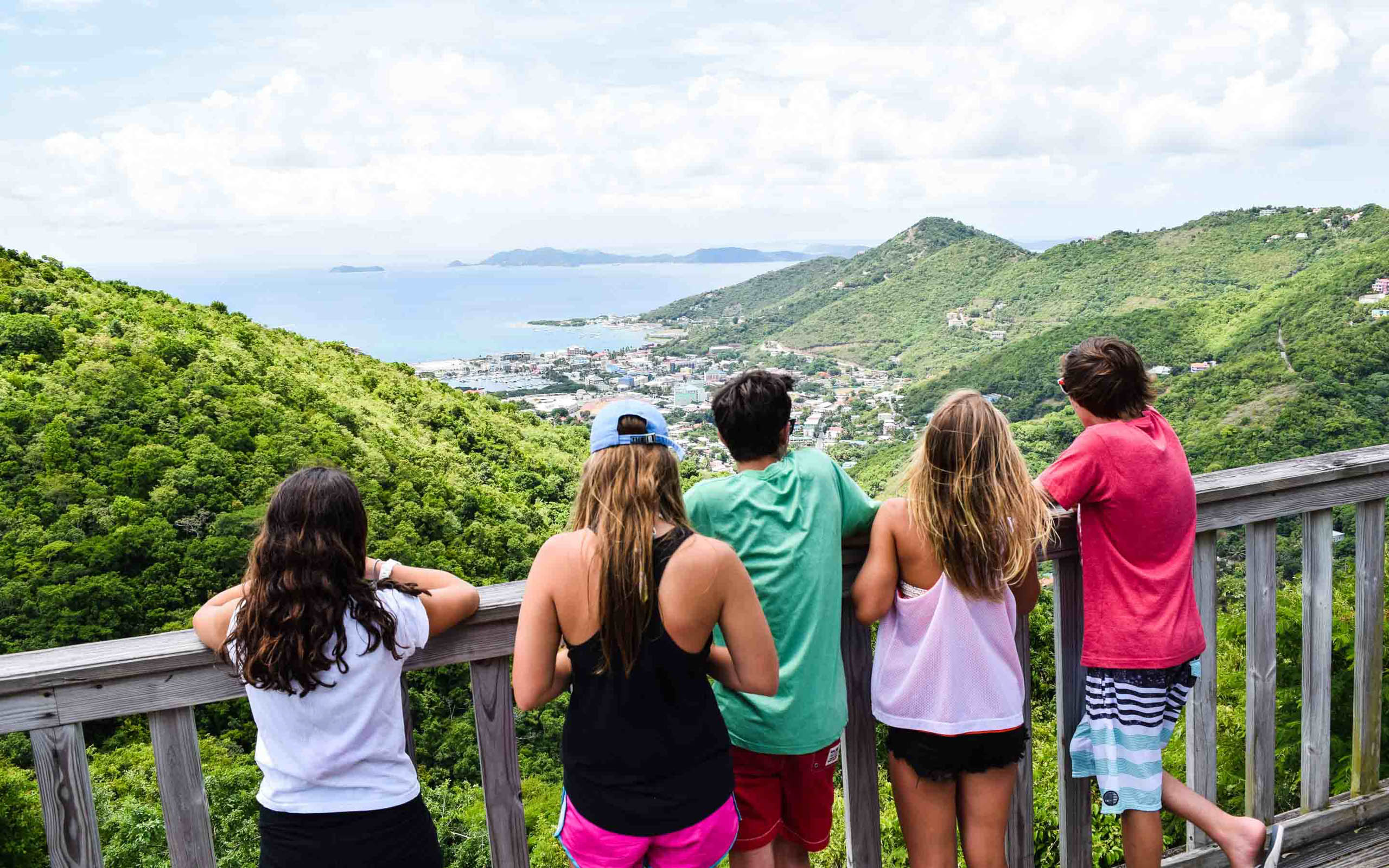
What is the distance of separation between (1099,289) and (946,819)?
283 ft

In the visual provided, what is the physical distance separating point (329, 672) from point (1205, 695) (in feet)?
6.57

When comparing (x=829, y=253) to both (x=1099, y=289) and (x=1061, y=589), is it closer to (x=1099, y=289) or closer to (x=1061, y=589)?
(x=1099, y=289)

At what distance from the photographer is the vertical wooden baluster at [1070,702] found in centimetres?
213

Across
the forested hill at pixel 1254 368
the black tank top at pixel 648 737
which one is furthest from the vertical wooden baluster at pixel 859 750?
the forested hill at pixel 1254 368

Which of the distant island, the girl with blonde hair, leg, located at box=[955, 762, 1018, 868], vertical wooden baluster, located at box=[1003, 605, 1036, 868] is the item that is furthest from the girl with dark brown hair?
the distant island

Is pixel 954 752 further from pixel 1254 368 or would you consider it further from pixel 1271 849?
pixel 1254 368

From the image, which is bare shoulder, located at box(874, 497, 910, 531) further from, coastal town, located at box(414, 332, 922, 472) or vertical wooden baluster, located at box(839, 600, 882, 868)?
coastal town, located at box(414, 332, 922, 472)

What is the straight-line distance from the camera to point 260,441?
3194cm

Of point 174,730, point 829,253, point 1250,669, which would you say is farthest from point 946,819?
point 829,253

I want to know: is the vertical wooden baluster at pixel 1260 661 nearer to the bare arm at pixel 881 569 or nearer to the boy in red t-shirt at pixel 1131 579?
the boy in red t-shirt at pixel 1131 579

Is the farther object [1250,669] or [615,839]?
[1250,669]

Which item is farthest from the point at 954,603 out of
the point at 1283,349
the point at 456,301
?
the point at 456,301

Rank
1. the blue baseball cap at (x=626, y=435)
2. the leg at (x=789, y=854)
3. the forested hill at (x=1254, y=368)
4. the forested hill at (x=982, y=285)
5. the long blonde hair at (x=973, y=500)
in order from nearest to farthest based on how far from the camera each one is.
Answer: the blue baseball cap at (x=626, y=435) → the long blonde hair at (x=973, y=500) → the leg at (x=789, y=854) → the forested hill at (x=1254, y=368) → the forested hill at (x=982, y=285)

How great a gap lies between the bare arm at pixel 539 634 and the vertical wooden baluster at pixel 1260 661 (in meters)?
1.77
